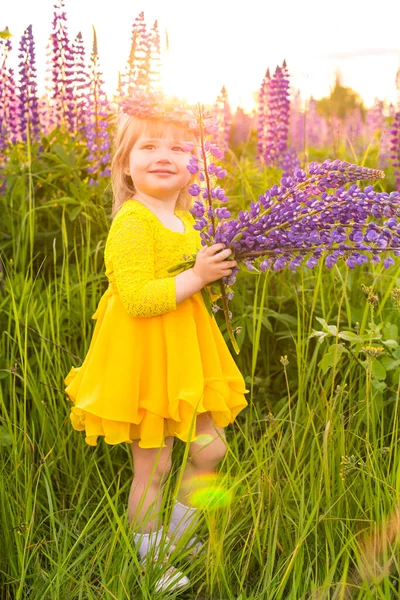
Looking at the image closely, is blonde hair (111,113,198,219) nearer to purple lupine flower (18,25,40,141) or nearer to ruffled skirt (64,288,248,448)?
ruffled skirt (64,288,248,448)

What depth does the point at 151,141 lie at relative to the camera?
2508 millimetres

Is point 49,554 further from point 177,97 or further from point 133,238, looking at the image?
point 177,97

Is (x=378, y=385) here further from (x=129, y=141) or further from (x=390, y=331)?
(x=129, y=141)

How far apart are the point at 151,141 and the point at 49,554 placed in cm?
151

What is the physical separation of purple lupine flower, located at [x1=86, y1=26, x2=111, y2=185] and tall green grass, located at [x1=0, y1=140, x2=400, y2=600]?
13cm

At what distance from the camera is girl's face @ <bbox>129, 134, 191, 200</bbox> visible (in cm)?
250

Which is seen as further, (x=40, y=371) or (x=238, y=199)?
(x=238, y=199)

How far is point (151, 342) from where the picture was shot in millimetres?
2494

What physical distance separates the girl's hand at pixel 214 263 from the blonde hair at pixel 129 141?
54 cm

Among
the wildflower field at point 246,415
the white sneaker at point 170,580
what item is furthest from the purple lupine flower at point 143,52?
the white sneaker at point 170,580

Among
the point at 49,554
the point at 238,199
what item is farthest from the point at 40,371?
the point at 238,199

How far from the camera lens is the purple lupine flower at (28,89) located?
396cm

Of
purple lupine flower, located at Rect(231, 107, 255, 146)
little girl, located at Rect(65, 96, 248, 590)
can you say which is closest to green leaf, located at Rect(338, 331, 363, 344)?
little girl, located at Rect(65, 96, 248, 590)

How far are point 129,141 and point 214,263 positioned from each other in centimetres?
66
